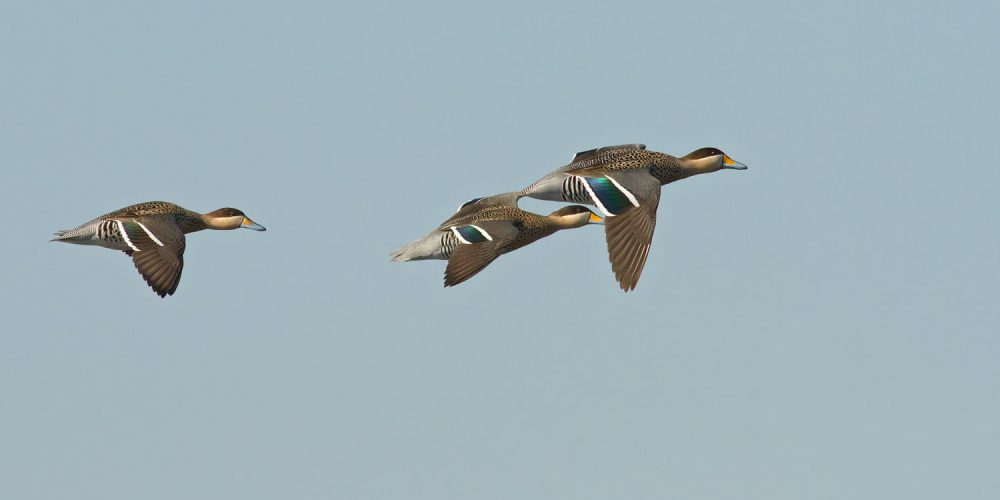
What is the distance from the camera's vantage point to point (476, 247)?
34.8m

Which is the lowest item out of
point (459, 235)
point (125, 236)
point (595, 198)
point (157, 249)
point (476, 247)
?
point (476, 247)

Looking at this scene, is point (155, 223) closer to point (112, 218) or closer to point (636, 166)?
point (112, 218)

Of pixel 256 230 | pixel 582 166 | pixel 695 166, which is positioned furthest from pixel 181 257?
pixel 695 166

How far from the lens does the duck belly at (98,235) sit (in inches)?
1398

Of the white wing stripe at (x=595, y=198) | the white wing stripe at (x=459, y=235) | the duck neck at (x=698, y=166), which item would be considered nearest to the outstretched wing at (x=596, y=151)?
the duck neck at (x=698, y=166)

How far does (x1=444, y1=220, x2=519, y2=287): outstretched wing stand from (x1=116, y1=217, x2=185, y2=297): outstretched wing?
449 centimetres

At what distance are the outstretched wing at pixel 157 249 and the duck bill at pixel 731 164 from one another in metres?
9.93

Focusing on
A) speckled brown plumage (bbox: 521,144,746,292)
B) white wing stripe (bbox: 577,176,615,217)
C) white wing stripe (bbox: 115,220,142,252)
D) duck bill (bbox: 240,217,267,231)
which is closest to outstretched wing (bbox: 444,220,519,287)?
speckled brown plumage (bbox: 521,144,746,292)

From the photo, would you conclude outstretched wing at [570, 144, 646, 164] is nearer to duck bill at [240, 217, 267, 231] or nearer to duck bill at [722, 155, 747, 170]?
duck bill at [722, 155, 747, 170]

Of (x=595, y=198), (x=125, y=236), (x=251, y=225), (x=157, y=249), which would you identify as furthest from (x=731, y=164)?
(x=125, y=236)

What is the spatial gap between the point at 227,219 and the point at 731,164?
30.5 feet

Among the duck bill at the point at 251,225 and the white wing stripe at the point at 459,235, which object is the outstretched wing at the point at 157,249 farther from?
the white wing stripe at the point at 459,235

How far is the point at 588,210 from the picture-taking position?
127 ft

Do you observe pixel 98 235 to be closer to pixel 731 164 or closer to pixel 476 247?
pixel 476 247
